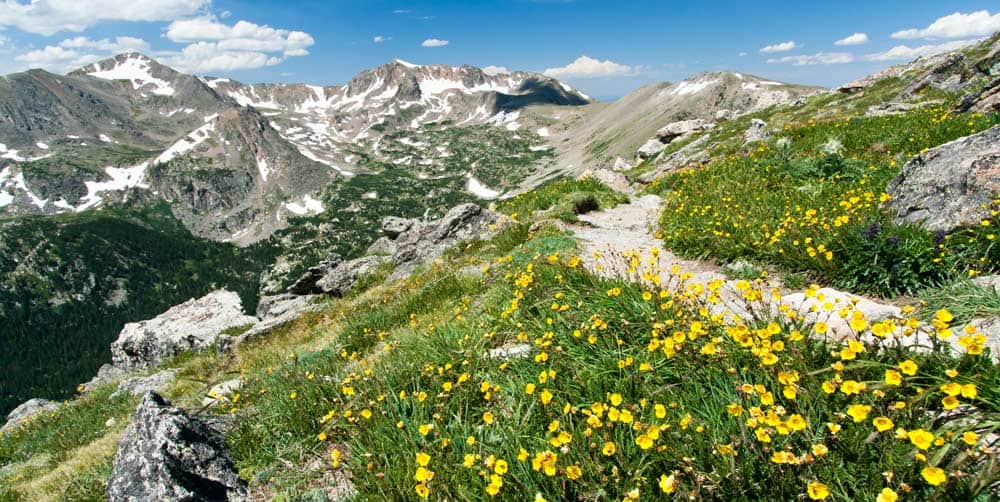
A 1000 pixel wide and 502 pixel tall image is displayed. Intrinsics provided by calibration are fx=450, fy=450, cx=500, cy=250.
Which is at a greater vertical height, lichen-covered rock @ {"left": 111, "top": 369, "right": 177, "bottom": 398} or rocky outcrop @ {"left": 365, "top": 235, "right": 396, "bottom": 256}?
rocky outcrop @ {"left": 365, "top": 235, "right": 396, "bottom": 256}

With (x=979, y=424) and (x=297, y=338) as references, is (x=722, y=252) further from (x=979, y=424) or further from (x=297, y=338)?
(x=297, y=338)

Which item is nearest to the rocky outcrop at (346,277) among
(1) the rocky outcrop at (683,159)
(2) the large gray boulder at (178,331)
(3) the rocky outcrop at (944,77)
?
(2) the large gray boulder at (178,331)

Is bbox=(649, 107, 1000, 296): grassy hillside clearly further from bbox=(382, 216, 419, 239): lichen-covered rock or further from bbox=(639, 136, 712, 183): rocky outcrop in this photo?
bbox=(382, 216, 419, 239): lichen-covered rock

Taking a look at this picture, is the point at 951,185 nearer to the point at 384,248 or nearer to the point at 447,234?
the point at 447,234

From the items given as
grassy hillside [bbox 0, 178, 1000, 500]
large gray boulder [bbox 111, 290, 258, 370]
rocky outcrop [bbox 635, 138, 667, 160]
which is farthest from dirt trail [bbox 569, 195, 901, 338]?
rocky outcrop [bbox 635, 138, 667, 160]

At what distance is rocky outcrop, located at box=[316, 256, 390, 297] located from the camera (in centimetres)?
2158

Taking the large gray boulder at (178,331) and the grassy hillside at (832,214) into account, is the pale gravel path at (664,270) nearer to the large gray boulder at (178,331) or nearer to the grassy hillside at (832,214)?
the grassy hillside at (832,214)

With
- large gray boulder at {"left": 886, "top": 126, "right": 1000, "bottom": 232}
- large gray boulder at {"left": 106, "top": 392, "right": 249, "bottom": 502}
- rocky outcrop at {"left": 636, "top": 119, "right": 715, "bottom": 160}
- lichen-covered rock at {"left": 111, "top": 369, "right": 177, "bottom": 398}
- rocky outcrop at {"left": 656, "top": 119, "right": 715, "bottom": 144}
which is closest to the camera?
large gray boulder at {"left": 106, "top": 392, "right": 249, "bottom": 502}

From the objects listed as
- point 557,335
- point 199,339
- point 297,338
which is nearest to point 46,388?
point 199,339

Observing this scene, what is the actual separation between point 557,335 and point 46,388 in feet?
829

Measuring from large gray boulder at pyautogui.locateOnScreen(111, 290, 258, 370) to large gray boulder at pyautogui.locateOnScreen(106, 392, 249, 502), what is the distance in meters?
16.4

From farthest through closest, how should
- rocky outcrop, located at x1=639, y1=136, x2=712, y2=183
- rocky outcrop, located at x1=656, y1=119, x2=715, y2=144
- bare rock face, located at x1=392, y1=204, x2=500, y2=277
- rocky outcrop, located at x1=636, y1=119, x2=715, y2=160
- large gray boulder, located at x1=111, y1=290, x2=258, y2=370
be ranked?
1. rocky outcrop, located at x1=656, y1=119, x2=715, y2=144
2. rocky outcrop, located at x1=636, y1=119, x2=715, y2=160
3. rocky outcrop, located at x1=639, y1=136, x2=712, y2=183
4. large gray boulder, located at x1=111, y1=290, x2=258, y2=370
5. bare rock face, located at x1=392, y1=204, x2=500, y2=277

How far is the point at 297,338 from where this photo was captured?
14.4 metres

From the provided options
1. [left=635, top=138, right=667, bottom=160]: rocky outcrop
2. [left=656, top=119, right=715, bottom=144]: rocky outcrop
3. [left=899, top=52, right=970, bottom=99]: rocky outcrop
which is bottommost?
[left=635, top=138, right=667, bottom=160]: rocky outcrop
